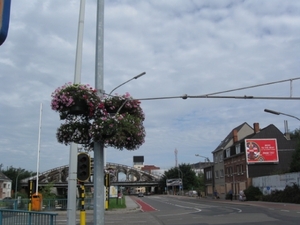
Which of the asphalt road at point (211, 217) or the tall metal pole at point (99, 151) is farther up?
the tall metal pole at point (99, 151)

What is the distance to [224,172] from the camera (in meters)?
75.6

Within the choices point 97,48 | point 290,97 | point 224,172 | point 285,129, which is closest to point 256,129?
point 224,172

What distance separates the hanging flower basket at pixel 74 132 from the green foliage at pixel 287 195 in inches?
1502

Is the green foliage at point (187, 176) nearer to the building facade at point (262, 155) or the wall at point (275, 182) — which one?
the building facade at point (262, 155)

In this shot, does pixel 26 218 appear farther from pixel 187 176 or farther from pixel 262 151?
pixel 187 176

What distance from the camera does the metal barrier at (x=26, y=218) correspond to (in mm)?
9906

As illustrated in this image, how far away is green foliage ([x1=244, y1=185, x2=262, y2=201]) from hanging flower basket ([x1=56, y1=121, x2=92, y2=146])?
1944 inches

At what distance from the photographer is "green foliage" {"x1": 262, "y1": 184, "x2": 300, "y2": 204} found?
43287 millimetres

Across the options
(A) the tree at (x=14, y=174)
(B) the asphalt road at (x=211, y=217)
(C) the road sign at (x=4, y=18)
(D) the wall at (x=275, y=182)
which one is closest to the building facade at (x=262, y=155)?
(D) the wall at (x=275, y=182)

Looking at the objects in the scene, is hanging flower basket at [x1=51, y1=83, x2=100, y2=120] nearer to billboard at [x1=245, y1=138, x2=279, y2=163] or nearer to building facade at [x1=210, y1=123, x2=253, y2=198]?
billboard at [x1=245, y1=138, x2=279, y2=163]

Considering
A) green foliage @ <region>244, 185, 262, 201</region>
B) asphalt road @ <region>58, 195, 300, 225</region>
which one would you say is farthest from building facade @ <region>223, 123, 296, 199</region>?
asphalt road @ <region>58, 195, 300, 225</region>

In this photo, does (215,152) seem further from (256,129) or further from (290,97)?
(290,97)

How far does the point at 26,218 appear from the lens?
10.8m

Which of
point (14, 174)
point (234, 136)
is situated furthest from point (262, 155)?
point (14, 174)
